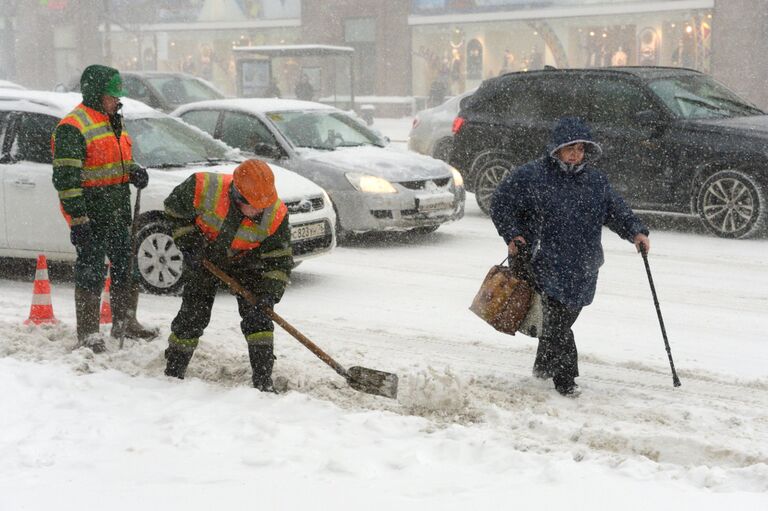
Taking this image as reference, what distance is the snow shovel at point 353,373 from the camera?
589 cm

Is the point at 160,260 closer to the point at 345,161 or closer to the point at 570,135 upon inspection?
the point at 345,161

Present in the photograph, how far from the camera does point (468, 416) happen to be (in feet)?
18.8

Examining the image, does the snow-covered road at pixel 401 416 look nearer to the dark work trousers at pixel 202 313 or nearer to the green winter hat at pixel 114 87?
the dark work trousers at pixel 202 313

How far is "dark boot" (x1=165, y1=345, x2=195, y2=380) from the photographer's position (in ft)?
20.5

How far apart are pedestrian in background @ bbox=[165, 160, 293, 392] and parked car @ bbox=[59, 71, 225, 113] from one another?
12990 millimetres

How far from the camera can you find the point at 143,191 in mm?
8930

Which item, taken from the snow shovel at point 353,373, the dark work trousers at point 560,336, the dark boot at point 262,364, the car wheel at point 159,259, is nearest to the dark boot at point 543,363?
the dark work trousers at point 560,336

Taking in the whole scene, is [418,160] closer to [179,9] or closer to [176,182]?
[176,182]

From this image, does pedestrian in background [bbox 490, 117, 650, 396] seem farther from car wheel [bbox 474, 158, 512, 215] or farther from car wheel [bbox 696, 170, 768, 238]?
car wheel [bbox 474, 158, 512, 215]

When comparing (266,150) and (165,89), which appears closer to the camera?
(266,150)

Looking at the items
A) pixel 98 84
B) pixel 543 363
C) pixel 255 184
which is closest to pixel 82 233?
pixel 98 84

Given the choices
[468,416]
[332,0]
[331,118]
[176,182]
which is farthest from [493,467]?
[332,0]

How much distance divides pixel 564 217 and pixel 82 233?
2953 mm

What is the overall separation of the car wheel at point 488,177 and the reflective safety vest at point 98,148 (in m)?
7.12
